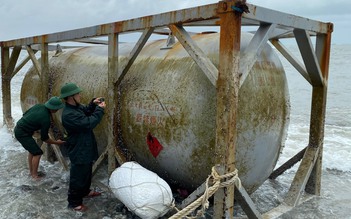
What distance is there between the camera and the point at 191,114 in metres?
3.86

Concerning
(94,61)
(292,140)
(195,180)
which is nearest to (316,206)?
(195,180)

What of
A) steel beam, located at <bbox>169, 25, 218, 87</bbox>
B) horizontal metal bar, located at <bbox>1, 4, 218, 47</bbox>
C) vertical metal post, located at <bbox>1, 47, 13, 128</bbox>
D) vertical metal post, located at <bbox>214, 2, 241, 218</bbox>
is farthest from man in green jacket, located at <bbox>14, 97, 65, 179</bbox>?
vertical metal post, located at <bbox>1, 47, 13, 128</bbox>

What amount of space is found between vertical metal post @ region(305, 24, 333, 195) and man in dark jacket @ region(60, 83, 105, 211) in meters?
2.85

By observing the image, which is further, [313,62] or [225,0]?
[313,62]

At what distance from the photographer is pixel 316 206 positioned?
16.6ft

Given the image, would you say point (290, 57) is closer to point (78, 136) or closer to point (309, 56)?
point (309, 56)

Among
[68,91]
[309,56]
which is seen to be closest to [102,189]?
[68,91]

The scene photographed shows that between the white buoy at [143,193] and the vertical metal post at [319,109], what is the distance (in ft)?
7.46

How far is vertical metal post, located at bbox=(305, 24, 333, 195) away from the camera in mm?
4703

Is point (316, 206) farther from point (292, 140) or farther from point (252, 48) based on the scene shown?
point (292, 140)

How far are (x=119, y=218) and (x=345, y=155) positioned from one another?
5.98 m

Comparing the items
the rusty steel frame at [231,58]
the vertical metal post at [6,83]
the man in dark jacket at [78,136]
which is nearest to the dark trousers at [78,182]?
the man in dark jacket at [78,136]

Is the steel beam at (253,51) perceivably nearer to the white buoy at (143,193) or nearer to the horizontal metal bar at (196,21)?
the horizontal metal bar at (196,21)

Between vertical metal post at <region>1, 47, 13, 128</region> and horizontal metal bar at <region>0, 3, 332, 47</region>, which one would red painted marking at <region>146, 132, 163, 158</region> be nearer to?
horizontal metal bar at <region>0, 3, 332, 47</region>
